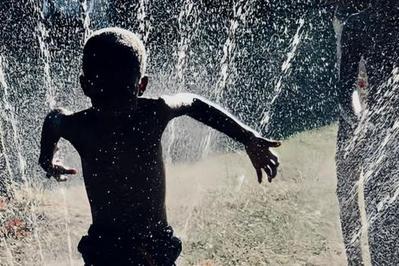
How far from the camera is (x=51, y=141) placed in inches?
92.8

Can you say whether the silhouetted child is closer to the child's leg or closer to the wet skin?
the wet skin

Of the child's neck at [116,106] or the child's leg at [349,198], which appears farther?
the child's leg at [349,198]

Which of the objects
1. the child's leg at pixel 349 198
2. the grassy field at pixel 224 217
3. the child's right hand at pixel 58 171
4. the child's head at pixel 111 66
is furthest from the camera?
the grassy field at pixel 224 217

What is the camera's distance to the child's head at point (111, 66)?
2.20 meters

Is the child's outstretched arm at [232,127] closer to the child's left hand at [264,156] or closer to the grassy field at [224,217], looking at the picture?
the child's left hand at [264,156]

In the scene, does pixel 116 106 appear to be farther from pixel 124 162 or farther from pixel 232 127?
pixel 232 127

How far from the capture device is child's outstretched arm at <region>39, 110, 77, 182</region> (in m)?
2.34

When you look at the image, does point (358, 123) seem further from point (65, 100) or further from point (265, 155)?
point (65, 100)

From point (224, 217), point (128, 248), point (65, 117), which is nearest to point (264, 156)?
point (128, 248)

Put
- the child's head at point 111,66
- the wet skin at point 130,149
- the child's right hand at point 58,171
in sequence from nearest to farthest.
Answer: the child's head at point 111,66
the wet skin at point 130,149
the child's right hand at point 58,171

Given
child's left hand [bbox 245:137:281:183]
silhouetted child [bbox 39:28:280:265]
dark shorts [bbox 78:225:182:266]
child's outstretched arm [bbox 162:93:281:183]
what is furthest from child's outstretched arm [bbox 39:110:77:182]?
child's left hand [bbox 245:137:281:183]

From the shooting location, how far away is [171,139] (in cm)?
604

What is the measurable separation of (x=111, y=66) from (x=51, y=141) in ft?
1.18

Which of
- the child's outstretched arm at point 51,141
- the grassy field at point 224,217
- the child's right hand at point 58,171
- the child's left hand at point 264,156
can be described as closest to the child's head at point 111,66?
the child's outstretched arm at point 51,141
